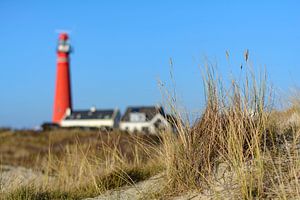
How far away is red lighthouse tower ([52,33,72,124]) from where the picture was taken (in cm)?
4681

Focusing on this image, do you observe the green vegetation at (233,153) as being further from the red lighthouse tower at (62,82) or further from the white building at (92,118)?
the white building at (92,118)

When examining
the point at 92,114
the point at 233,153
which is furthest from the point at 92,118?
the point at 233,153

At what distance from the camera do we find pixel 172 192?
376cm

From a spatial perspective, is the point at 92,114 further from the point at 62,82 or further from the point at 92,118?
the point at 62,82

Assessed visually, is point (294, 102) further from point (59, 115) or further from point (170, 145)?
point (59, 115)

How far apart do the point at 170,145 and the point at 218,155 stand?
0.46 metres

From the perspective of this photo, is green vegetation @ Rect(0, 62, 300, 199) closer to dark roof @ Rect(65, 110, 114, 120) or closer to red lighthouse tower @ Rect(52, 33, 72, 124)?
red lighthouse tower @ Rect(52, 33, 72, 124)

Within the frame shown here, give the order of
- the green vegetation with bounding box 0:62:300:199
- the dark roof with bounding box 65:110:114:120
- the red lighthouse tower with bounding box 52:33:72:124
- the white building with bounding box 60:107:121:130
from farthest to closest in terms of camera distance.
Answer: the dark roof with bounding box 65:110:114:120, the white building with bounding box 60:107:121:130, the red lighthouse tower with bounding box 52:33:72:124, the green vegetation with bounding box 0:62:300:199

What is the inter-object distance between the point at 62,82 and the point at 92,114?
Answer: 10843mm

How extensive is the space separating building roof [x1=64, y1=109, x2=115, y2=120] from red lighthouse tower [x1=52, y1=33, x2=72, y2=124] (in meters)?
4.44

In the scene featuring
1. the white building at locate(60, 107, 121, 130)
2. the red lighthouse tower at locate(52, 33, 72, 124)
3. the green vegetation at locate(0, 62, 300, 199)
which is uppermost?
the red lighthouse tower at locate(52, 33, 72, 124)

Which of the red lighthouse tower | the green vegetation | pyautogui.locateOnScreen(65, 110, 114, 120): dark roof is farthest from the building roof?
the green vegetation

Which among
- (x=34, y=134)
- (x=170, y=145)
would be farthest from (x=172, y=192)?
(x=34, y=134)

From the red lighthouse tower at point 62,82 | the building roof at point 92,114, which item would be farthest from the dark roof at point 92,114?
the red lighthouse tower at point 62,82
